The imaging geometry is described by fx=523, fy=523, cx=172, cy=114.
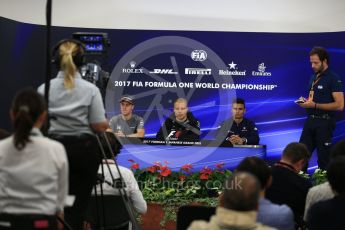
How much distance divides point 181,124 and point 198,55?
Answer: 3.50ft

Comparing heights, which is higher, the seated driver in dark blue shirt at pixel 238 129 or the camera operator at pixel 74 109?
the camera operator at pixel 74 109

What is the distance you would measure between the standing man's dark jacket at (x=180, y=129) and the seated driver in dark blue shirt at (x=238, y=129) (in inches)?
13.8

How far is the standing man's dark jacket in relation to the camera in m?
6.21

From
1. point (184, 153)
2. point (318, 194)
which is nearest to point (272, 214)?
point (318, 194)

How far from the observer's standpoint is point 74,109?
273 cm

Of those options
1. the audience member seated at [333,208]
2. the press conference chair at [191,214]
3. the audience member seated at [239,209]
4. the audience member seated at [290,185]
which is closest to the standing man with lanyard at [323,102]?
the audience member seated at [290,185]

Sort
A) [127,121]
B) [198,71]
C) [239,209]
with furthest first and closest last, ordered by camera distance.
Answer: [198,71], [127,121], [239,209]

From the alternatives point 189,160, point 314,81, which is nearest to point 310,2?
point 314,81

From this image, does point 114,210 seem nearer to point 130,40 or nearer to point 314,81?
point 314,81

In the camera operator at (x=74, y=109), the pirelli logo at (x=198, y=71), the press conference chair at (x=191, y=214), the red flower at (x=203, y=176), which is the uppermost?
the pirelli logo at (x=198, y=71)

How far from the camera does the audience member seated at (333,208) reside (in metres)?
2.52

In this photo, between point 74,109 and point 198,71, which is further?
point 198,71

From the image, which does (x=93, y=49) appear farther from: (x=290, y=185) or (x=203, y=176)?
(x=203, y=176)

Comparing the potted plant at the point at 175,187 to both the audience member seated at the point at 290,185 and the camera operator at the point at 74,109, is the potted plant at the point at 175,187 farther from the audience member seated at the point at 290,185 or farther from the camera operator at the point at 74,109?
the camera operator at the point at 74,109
